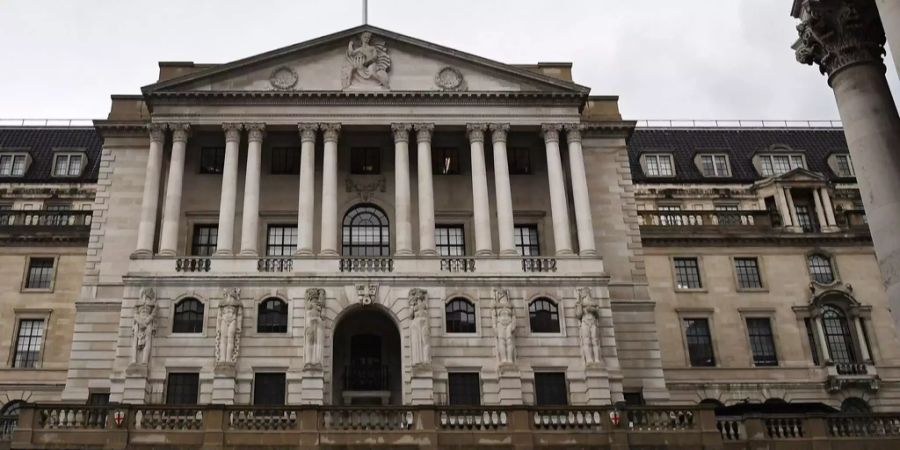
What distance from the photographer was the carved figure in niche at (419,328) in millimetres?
39438

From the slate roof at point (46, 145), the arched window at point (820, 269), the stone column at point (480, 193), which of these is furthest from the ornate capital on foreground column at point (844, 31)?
the slate roof at point (46, 145)

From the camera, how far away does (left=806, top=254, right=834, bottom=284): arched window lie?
184ft

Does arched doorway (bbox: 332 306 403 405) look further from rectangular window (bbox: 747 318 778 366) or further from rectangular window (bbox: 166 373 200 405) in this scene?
rectangular window (bbox: 747 318 778 366)

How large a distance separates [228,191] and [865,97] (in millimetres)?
31510

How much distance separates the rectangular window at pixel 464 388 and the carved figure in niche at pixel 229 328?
10.3m

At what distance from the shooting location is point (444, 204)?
155ft

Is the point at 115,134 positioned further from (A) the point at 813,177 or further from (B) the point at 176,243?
(A) the point at 813,177

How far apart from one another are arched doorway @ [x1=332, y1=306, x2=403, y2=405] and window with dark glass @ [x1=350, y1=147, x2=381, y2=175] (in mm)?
9072

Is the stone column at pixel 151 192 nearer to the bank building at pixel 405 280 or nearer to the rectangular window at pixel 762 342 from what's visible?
the bank building at pixel 405 280

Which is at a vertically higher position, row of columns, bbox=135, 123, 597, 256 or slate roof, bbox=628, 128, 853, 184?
slate roof, bbox=628, 128, 853, 184

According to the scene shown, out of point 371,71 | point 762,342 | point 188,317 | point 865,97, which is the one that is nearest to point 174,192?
point 188,317

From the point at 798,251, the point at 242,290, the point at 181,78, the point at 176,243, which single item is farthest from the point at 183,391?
the point at 798,251

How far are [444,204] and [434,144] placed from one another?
3.76 metres

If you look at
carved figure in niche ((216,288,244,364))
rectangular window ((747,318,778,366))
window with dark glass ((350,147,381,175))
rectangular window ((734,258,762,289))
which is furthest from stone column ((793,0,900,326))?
rectangular window ((734,258,762,289))
